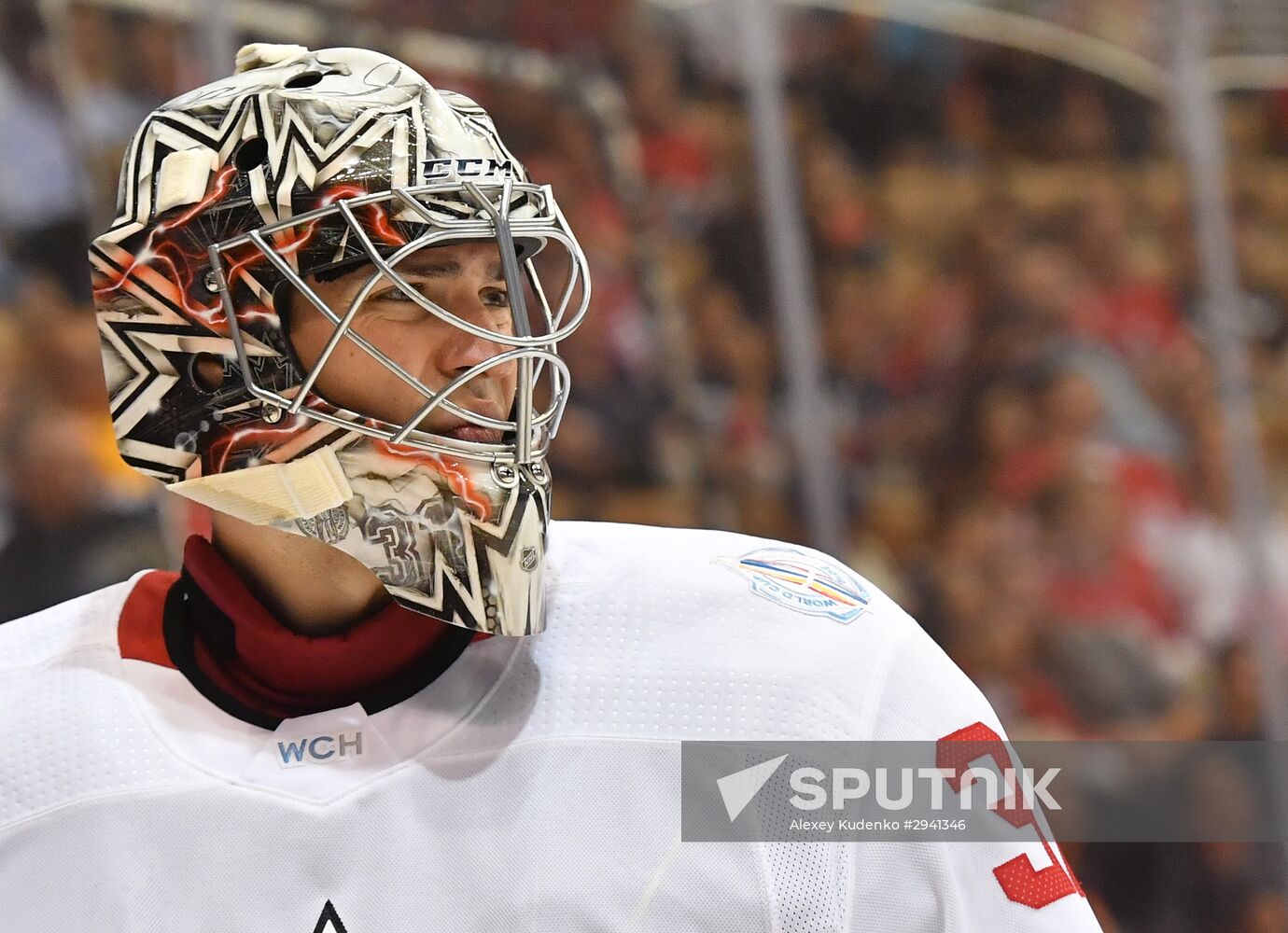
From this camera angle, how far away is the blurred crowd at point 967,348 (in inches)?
107

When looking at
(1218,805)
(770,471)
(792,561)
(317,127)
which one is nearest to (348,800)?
(792,561)

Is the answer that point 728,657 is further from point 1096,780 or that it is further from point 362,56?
point 1096,780

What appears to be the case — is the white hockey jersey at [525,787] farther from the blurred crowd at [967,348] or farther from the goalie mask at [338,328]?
the blurred crowd at [967,348]

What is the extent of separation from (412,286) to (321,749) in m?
0.38

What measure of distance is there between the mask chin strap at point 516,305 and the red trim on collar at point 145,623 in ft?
1.18

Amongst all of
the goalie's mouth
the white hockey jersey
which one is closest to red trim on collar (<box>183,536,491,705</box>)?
the white hockey jersey

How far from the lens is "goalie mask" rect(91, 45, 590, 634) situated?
1159 millimetres

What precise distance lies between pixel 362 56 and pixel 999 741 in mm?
795

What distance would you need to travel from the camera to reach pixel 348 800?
1.13 m

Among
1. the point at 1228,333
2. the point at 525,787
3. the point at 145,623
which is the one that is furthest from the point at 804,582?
the point at 1228,333

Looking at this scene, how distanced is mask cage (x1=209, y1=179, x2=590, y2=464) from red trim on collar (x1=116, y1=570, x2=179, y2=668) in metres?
0.23

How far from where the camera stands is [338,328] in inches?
45.0

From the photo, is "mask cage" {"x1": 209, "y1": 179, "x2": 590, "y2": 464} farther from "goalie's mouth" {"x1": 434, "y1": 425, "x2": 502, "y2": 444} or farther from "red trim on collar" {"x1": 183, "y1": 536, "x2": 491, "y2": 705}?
"red trim on collar" {"x1": 183, "y1": 536, "x2": 491, "y2": 705}

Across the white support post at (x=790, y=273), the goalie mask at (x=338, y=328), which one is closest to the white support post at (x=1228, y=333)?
the white support post at (x=790, y=273)
